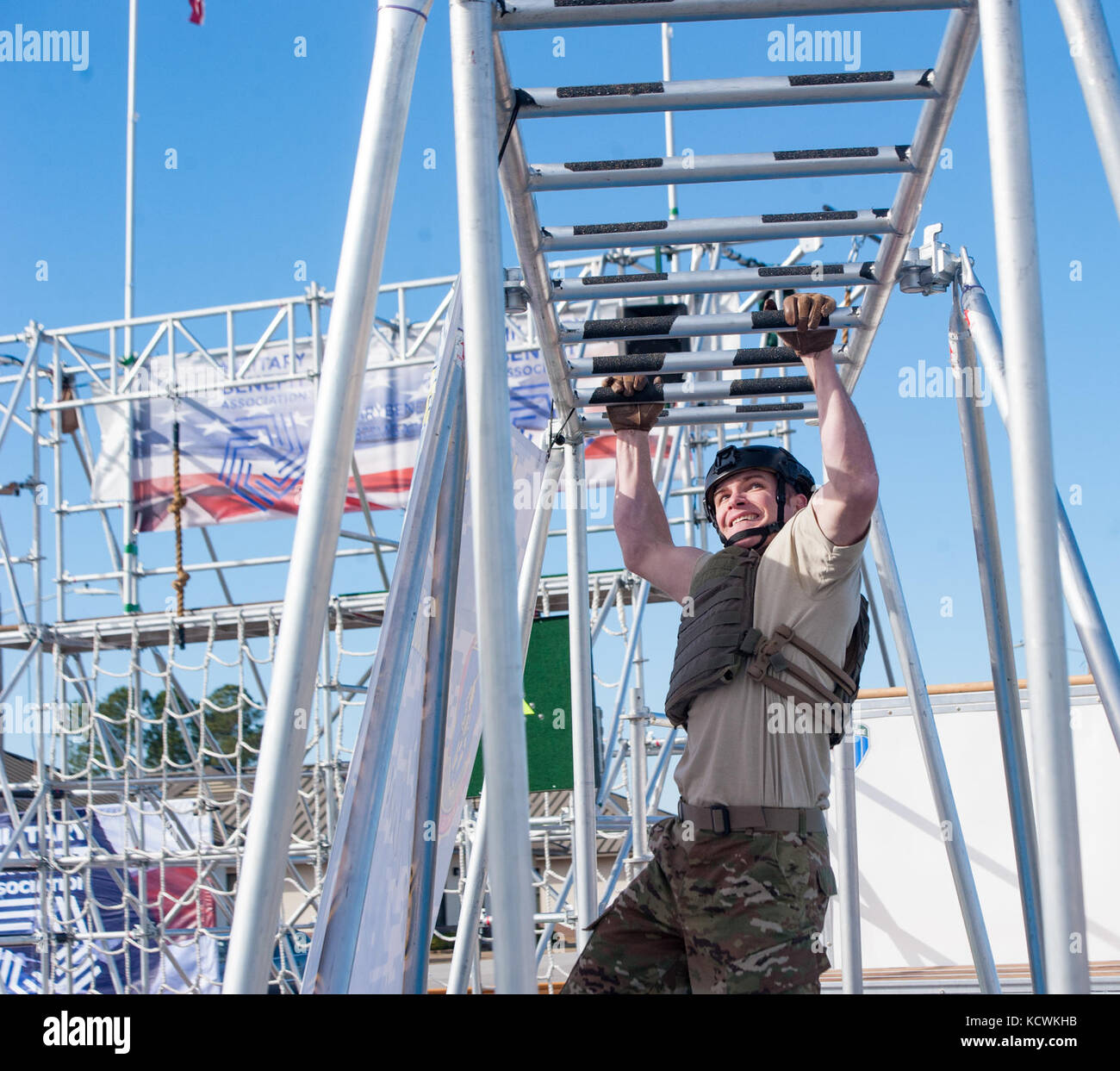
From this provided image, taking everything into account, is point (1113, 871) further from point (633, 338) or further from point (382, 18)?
point (382, 18)

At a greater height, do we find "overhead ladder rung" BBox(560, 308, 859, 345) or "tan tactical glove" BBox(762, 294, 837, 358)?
"overhead ladder rung" BBox(560, 308, 859, 345)

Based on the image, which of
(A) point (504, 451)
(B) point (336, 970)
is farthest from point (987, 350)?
(B) point (336, 970)

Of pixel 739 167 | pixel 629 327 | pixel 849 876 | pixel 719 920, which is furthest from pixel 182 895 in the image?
pixel 739 167

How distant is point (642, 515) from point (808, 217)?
93 centimetres

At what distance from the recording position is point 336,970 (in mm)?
1816

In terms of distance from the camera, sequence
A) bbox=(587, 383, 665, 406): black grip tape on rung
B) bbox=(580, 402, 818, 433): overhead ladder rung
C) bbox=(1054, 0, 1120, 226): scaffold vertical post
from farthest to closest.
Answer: bbox=(580, 402, 818, 433): overhead ladder rung, bbox=(587, 383, 665, 406): black grip tape on rung, bbox=(1054, 0, 1120, 226): scaffold vertical post

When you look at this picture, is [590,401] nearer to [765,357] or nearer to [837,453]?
[765,357]

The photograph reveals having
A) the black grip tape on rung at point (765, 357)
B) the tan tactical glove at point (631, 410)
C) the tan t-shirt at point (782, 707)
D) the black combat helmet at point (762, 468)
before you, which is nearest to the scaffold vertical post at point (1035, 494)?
the tan t-shirt at point (782, 707)

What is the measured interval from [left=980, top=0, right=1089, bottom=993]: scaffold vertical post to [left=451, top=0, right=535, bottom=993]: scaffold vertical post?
0.77 metres

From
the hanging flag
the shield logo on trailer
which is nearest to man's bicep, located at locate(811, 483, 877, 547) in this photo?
the shield logo on trailer

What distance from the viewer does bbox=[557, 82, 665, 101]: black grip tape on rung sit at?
2.32 metres

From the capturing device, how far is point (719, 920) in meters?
2.42

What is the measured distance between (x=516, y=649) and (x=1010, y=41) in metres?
1.27

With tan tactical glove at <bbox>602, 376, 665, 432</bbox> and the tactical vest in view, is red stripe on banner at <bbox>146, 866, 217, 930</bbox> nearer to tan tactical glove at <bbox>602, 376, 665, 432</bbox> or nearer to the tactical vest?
tan tactical glove at <bbox>602, 376, 665, 432</bbox>
